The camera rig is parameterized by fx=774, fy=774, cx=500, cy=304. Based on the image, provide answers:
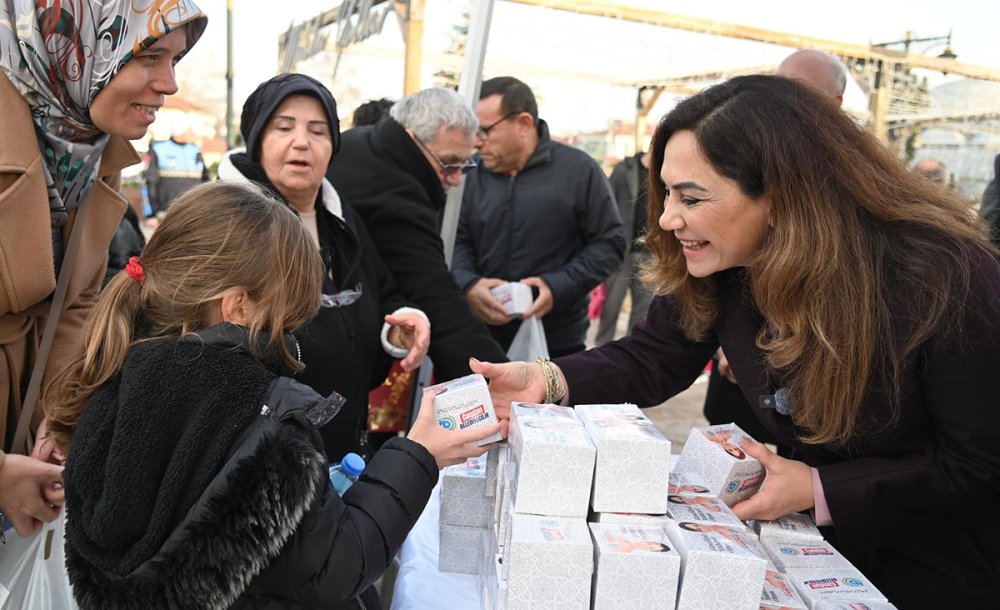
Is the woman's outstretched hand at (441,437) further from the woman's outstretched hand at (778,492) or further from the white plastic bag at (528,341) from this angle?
the white plastic bag at (528,341)

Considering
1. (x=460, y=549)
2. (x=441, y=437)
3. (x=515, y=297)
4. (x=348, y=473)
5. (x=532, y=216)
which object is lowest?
(x=460, y=549)

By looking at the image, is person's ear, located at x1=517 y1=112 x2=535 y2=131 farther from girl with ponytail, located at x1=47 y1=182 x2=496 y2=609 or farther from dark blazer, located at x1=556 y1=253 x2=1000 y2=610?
girl with ponytail, located at x1=47 y1=182 x2=496 y2=609

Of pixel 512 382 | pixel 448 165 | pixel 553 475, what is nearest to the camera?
pixel 553 475

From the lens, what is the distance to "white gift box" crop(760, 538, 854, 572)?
1421mm

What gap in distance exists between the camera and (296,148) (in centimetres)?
234

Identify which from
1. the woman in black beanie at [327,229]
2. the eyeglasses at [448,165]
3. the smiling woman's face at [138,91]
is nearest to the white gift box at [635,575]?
the woman in black beanie at [327,229]

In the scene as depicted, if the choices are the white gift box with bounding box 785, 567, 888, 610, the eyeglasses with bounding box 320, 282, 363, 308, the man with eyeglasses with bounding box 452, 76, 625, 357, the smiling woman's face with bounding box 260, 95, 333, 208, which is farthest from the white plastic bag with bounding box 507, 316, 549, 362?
the white gift box with bounding box 785, 567, 888, 610

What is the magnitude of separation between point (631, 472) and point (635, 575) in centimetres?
17

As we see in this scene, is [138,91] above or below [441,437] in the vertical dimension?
above

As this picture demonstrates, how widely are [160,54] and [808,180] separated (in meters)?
1.49

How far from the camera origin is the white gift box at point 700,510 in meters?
1.33

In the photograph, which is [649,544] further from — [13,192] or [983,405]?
[13,192]

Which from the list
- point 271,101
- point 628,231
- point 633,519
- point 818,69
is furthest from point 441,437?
point 628,231

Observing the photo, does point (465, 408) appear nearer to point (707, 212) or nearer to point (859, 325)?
point (707, 212)
